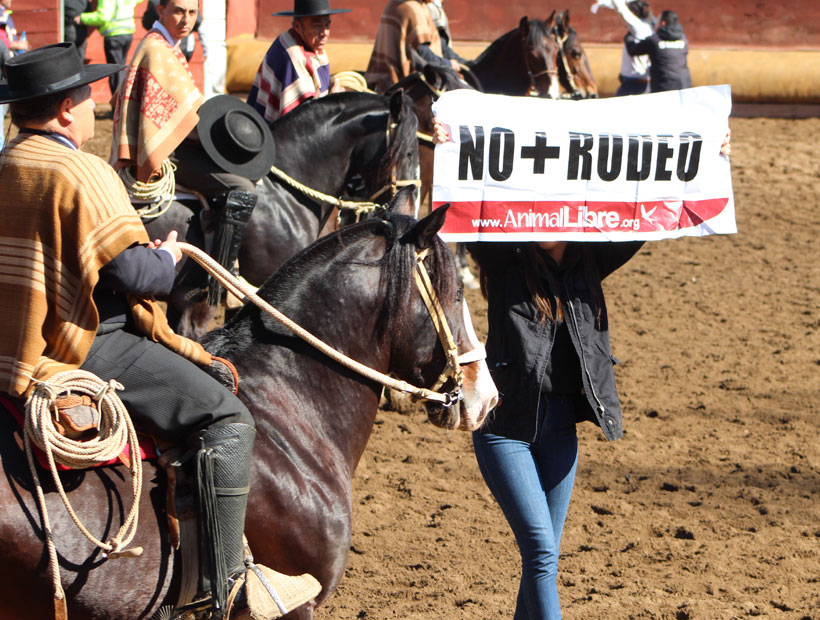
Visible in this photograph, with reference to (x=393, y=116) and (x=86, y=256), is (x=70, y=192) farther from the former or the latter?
(x=393, y=116)

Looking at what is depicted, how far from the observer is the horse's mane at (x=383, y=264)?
308cm

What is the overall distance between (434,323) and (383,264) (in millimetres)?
247

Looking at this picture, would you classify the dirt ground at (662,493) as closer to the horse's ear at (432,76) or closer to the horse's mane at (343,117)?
the horse's mane at (343,117)

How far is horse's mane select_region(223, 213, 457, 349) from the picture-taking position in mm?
3082

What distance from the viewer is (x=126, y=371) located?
273 centimetres

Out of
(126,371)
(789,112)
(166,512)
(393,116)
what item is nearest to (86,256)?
(126,371)

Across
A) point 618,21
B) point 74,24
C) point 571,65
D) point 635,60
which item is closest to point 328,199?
point 571,65

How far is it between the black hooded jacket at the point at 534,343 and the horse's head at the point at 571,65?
7.54 m

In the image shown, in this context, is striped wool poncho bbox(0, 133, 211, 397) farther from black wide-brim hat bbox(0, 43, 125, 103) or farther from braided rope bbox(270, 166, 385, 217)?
braided rope bbox(270, 166, 385, 217)

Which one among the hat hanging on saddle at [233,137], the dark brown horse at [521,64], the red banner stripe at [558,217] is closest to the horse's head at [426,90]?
the hat hanging on saddle at [233,137]

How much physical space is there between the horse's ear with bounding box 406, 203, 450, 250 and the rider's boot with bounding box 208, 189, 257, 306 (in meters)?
2.68

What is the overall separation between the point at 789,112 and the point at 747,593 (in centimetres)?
1196

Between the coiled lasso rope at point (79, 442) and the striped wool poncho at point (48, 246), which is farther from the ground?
the striped wool poncho at point (48, 246)

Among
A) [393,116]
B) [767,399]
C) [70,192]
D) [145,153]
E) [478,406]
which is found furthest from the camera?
[767,399]
